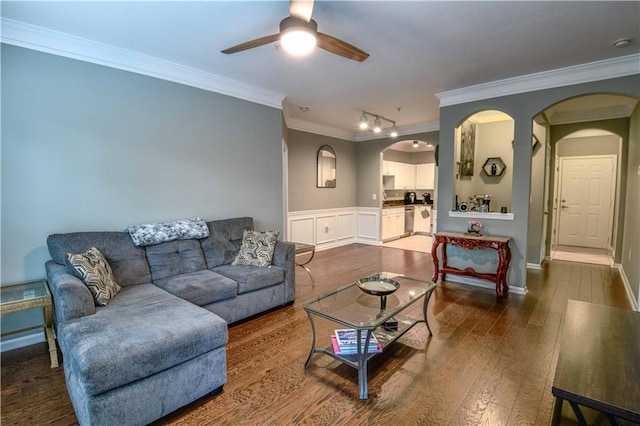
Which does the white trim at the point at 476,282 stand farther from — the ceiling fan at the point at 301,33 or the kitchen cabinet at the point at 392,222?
the ceiling fan at the point at 301,33

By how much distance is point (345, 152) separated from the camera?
7293 millimetres

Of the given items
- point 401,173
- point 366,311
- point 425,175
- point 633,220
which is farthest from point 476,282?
point 425,175

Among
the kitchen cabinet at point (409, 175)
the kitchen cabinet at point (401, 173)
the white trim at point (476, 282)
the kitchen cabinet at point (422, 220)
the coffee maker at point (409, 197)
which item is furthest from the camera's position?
the coffee maker at point (409, 197)

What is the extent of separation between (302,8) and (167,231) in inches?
92.6

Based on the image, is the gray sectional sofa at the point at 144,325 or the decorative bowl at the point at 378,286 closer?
the gray sectional sofa at the point at 144,325

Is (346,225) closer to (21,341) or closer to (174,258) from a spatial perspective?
(174,258)

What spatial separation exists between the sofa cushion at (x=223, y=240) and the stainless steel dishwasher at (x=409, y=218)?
5.81 meters

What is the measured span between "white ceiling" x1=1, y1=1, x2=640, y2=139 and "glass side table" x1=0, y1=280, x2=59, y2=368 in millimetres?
1965

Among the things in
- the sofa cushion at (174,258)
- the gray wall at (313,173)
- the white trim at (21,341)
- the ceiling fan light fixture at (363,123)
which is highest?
the ceiling fan light fixture at (363,123)

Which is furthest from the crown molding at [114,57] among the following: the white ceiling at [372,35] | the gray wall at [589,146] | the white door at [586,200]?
the white door at [586,200]

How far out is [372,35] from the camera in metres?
2.66

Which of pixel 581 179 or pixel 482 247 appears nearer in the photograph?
pixel 482 247

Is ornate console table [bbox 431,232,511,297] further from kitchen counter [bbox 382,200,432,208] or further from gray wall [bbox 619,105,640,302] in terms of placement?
kitchen counter [bbox 382,200,432,208]

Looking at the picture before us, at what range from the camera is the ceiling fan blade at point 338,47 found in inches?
83.2
